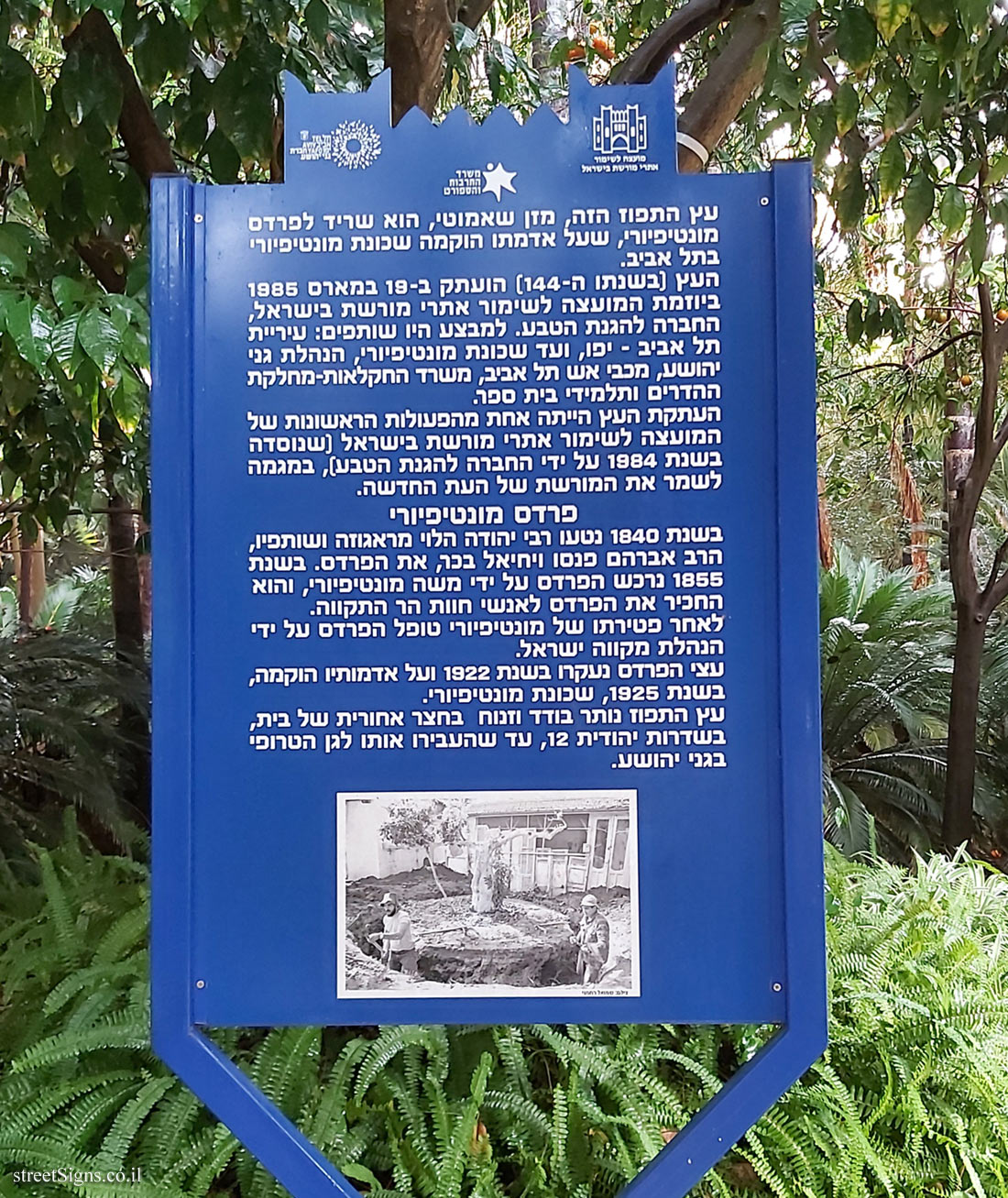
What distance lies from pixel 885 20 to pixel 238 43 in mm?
1420

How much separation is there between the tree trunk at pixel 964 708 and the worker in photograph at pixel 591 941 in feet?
12.5

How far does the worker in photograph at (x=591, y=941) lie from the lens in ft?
5.95

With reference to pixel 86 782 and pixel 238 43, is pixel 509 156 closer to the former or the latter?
pixel 238 43

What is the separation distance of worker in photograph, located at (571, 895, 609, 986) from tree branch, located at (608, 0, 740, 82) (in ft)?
7.77

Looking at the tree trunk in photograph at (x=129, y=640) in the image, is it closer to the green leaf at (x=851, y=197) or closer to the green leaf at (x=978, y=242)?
the green leaf at (x=851, y=197)

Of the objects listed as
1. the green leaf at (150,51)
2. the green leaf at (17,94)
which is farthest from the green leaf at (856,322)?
the green leaf at (17,94)

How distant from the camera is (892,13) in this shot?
2012 millimetres

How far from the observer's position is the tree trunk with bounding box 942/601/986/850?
5.04 metres

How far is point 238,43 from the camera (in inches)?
94.6

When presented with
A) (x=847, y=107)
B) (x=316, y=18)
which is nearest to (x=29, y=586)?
(x=316, y=18)

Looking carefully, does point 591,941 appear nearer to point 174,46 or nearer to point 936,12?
point 936,12

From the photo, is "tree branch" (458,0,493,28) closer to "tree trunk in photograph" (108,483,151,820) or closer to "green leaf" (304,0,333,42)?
"green leaf" (304,0,333,42)

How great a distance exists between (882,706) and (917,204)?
15.1ft

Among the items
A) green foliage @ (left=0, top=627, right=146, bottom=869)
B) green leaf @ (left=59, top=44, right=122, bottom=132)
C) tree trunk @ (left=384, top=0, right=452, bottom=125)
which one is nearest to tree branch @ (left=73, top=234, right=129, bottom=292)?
green leaf @ (left=59, top=44, right=122, bottom=132)
